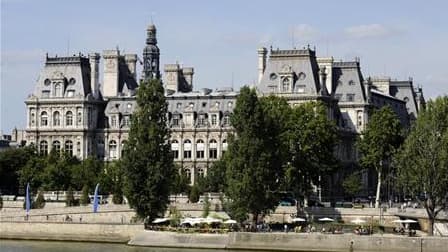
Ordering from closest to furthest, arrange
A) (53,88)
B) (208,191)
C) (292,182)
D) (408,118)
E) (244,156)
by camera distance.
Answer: (244,156) → (292,182) → (208,191) → (53,88) → (408,118)

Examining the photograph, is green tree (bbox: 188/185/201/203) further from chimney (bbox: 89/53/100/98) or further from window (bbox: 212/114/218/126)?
chimney (bbox: 89/53/100/98)

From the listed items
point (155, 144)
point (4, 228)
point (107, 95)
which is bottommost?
point (4, 228)

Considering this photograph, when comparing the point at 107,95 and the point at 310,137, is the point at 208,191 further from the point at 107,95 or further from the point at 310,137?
the point at 107,95

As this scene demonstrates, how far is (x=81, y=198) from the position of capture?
137 meters

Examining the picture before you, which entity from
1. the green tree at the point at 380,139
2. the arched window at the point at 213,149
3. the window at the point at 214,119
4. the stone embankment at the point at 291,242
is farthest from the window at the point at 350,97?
the stone embankment at the point at 291,242

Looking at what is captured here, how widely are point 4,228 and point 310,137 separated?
34.5 m

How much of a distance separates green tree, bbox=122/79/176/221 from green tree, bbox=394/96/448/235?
20.9m

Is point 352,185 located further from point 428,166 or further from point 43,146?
point 43,146

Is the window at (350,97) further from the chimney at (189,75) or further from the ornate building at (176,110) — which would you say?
the chimney at (189,75)

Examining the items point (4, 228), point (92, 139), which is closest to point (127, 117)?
point (92, 139)

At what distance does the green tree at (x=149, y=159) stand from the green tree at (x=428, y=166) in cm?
2093

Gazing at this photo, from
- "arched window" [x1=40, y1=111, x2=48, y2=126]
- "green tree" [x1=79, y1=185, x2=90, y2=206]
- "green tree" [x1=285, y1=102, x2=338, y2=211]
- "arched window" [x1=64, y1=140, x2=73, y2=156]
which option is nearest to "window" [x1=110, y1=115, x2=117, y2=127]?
"arched window" [x1=64, y1=140, x2=73, y2=156]

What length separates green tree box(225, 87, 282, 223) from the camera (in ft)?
371

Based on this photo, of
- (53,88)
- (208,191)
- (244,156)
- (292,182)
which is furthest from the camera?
(53,88)
